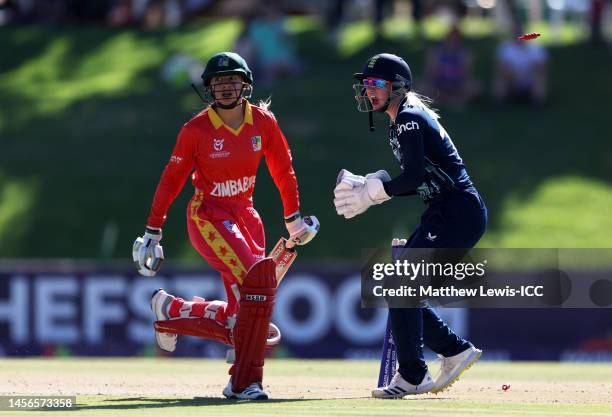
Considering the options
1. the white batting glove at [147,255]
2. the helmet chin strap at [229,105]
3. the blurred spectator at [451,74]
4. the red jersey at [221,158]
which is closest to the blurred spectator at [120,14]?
the blurred spectator at [451,74]

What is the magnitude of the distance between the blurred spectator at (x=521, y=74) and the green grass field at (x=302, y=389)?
7.46 m

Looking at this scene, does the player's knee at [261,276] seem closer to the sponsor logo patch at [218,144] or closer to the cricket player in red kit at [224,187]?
the cricket player in red kit at [224,187]

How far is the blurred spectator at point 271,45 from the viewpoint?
21.8m

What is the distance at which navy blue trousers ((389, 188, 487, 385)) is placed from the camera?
8.67m

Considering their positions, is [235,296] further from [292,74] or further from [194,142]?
[292,74]

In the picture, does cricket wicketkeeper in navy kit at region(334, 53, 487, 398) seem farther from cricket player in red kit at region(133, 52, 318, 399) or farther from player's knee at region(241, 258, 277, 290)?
cricket player in red kit at region(133, 52, 318, 399)

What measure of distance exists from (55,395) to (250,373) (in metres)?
1.33

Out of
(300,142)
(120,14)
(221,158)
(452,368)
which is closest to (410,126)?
(221,158)

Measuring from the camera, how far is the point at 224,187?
9.34 metres

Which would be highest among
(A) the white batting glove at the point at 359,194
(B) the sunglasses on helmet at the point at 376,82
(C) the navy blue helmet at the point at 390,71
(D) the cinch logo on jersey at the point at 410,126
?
(C) the navy blue helmet at the point at 390,71

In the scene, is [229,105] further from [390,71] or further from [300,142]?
[300,142]

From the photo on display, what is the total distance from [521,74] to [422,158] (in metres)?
12.7

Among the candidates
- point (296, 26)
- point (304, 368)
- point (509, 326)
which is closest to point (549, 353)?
point (509, 326)

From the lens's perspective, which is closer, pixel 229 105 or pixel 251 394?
pixel 251 394
